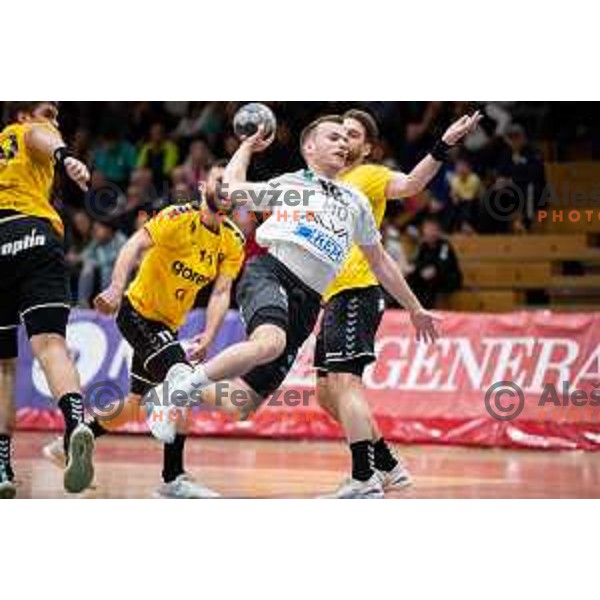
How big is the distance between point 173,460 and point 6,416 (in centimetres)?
106

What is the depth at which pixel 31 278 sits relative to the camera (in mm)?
8852

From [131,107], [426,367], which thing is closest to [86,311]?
[131,107]

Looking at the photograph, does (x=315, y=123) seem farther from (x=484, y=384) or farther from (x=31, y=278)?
(x=484, y=384)

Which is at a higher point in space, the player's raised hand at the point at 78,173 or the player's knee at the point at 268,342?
the player's raised hand at the point at 78,173

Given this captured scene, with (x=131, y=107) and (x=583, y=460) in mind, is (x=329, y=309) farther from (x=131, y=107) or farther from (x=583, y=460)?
(x=131, y=107)

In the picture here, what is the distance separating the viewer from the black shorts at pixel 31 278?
8.77 meters

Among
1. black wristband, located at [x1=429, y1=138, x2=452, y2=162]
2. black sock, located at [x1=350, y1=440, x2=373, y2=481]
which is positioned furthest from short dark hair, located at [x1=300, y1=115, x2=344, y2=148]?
black sock, located at [x1=350, y1=440, x2=373, y2=481]

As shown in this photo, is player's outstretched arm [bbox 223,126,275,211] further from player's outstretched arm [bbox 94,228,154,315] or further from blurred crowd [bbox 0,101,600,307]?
blurred crowd [bbox 0,101,600,307]

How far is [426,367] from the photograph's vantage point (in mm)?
13406

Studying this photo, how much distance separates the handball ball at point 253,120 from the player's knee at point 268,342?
1.31 m

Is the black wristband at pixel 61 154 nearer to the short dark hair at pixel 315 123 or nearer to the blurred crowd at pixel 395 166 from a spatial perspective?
the short dark hair at pixel 315 123

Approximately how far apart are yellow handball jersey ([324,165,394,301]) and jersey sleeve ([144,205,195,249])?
3.27 ft

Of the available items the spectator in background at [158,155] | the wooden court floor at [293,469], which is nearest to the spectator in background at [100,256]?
the spectator in background at [158,155]

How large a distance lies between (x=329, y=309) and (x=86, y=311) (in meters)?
4.81
